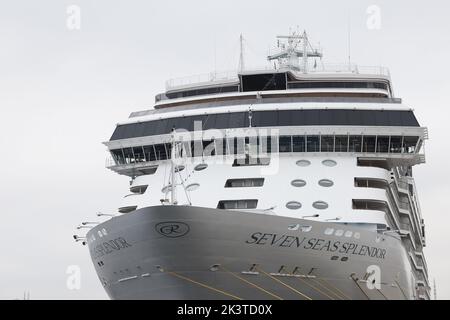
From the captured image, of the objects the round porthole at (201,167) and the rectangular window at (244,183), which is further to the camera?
the round porthole at (201,167)

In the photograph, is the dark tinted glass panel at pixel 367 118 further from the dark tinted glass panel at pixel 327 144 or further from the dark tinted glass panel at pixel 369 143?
the dark tinted glass panel at pixel 327 144

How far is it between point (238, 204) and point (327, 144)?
6.16 m

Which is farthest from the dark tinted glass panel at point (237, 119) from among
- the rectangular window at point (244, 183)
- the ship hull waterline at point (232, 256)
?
the ship hull waterline at point (232, 256)

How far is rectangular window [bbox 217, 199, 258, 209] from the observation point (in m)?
41.3

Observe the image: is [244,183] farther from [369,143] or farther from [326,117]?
[369,143]

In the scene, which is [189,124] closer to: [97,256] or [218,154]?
[218,154]

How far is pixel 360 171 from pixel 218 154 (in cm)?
664

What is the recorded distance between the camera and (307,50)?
62.3 m

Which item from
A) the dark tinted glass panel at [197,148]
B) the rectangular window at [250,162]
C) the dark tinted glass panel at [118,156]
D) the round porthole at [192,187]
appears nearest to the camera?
the round porthole at [192,187]

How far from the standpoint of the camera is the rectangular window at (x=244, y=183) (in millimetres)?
42438

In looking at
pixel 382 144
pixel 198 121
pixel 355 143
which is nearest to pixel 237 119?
pixel 198 121

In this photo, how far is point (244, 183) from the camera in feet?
140

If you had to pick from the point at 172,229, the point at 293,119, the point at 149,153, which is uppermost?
the point at 293,119

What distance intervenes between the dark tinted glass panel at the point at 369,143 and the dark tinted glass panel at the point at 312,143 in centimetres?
244
